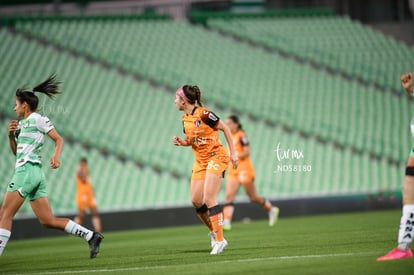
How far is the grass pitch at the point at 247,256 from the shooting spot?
9.52 meters

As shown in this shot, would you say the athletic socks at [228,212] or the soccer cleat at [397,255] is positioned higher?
the athletic socks at [228,212]

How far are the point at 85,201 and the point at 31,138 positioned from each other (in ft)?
39.5

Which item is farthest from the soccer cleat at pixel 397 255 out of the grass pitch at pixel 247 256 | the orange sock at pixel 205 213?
the orange sock at pixel 205 213

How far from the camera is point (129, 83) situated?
30344 mm

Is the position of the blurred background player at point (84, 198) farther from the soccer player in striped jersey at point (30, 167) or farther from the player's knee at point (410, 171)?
the player's knee at point (410, 171)

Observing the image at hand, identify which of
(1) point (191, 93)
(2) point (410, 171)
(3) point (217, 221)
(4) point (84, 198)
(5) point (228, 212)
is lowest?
(3) point (217, 221)

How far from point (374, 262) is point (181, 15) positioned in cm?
2567

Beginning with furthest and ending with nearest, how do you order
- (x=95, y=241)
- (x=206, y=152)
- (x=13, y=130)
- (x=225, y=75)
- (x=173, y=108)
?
(x=225, y=75) < (x=173, y=108) < (x=206, y=152) < (x=95, y=241) < (x=13, y=130)

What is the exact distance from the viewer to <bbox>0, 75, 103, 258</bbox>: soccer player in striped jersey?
11.3 meters

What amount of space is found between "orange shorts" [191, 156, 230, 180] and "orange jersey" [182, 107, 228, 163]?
0.06m

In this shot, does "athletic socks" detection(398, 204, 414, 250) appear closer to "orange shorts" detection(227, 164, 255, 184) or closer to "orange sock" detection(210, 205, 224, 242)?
"orange sock" detection(210, 205, 224, 242)

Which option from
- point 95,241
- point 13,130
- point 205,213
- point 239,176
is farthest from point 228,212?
point 13,130

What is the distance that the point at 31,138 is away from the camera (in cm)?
1145

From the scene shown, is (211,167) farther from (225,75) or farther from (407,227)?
(225,75)
